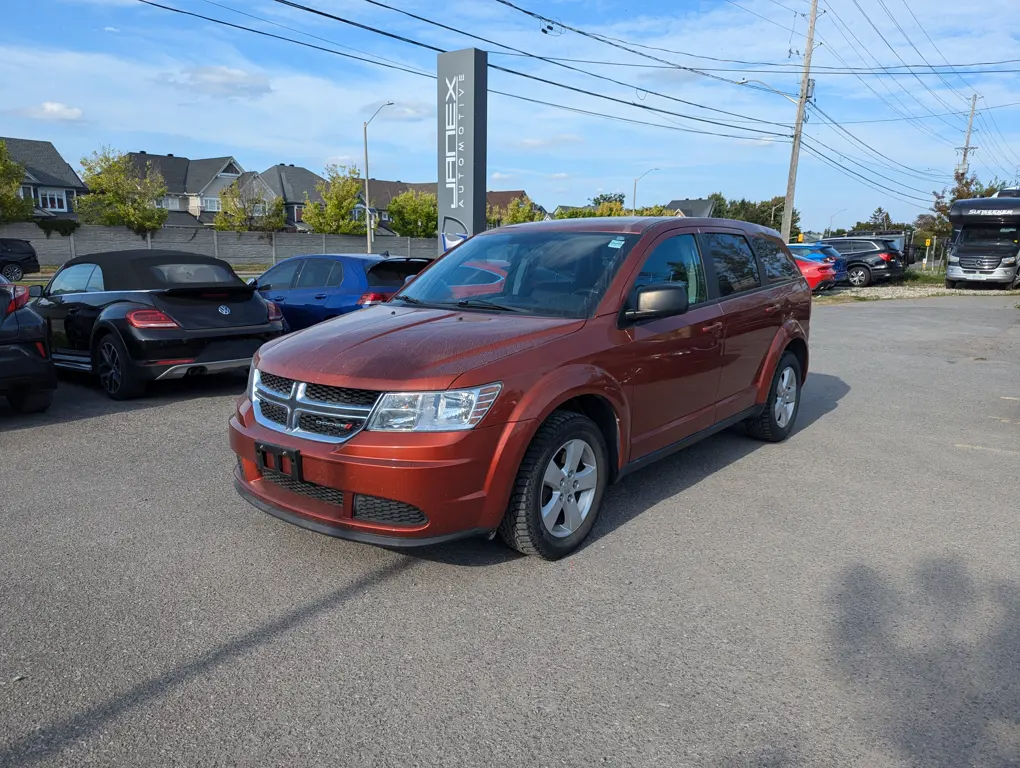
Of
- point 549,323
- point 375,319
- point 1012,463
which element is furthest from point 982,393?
point 375,319

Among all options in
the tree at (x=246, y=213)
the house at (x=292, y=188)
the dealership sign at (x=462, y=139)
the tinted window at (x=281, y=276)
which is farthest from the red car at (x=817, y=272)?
the house at (x=292, y=188)

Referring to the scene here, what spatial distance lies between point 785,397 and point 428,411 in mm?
3943

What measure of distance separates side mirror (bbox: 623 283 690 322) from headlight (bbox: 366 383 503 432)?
1.20m

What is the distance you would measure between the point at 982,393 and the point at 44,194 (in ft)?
227

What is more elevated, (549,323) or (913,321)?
(549,323)

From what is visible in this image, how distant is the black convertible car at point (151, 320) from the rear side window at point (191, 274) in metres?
0.01

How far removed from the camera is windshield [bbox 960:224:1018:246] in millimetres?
26469

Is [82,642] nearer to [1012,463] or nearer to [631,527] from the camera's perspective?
[631,527]

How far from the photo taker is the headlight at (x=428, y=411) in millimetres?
3445

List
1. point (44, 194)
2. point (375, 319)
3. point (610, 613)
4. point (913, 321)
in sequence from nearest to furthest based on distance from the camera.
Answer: point (610, 613) → point (375, 319) → point (913, 321) → point (44, 194)

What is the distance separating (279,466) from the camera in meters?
3.70

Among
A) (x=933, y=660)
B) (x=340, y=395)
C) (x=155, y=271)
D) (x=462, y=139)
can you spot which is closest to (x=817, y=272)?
(x=462, y=139)

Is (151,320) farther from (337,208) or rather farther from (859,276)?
(337,208)

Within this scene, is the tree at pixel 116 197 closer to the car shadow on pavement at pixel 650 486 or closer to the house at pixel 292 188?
the house at pixel 292 188
